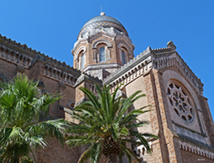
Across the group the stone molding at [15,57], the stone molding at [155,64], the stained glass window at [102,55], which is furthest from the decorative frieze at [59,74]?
the stained glass window at [102,55]

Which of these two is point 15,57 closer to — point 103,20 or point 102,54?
point 102,54

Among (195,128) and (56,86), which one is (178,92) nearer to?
(195,128)

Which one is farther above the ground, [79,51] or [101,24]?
[101,24]

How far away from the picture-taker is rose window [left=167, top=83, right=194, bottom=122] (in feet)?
62.4

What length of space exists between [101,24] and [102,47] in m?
3.36

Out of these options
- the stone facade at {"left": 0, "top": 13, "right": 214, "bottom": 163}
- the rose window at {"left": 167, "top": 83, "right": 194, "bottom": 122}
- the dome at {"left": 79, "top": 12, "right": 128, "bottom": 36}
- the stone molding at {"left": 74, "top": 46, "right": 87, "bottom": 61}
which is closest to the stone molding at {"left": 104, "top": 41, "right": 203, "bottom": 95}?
the stone facade at {"left": 0, "top": 13, "right": 214, "bottom": 163}

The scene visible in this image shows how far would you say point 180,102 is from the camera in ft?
65.8

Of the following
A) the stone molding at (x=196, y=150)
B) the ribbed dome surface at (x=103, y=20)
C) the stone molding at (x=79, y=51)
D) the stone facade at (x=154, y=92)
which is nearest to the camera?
the stone facade at (x=154, y=92)

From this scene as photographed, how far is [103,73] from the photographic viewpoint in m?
24.6

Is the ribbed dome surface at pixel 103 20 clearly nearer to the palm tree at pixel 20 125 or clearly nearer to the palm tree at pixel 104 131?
the palm tree at pixel 104 131

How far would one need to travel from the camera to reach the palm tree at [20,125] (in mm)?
8203

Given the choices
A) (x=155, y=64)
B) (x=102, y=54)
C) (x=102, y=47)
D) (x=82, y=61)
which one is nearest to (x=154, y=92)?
(x=155, y=64)

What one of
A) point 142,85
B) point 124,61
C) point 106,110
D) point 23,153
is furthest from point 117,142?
point 124,61

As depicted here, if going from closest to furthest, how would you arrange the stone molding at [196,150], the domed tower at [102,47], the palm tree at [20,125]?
the palm tree at [20,125] → the stone molding at [196,150] → the domed tower at [102,47]
